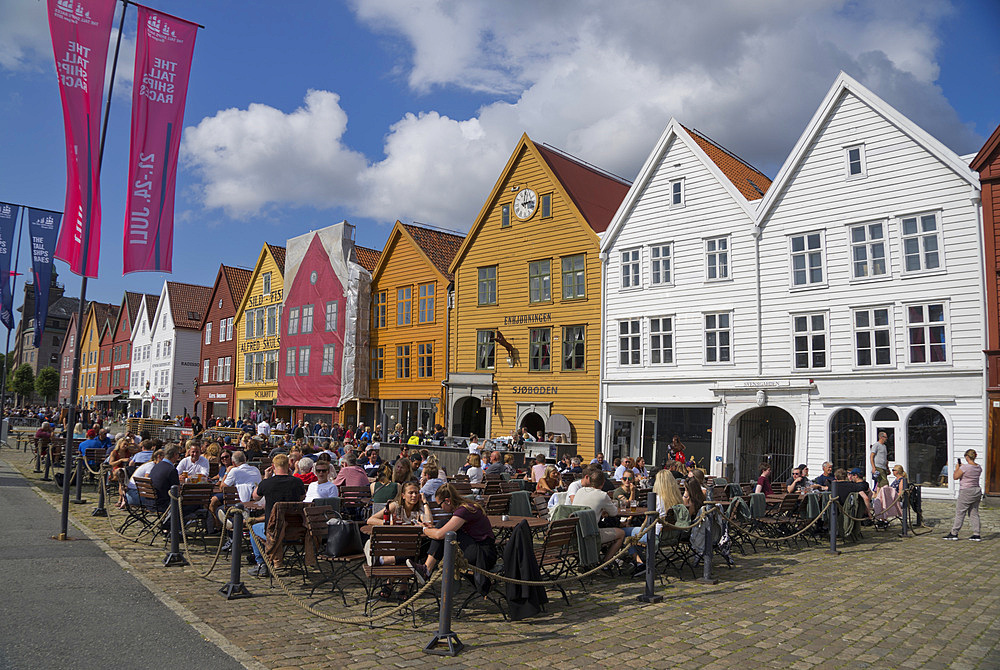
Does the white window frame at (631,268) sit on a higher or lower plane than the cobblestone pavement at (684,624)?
higher

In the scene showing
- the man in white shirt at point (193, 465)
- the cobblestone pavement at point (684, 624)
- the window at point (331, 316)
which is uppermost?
the window at point (331, 316)

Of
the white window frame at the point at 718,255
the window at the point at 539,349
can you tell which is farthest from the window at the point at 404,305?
the white window frame at the point at 718,255

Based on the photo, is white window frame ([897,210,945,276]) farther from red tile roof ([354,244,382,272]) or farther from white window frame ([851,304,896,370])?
red tile roof ([354,244,382,272])

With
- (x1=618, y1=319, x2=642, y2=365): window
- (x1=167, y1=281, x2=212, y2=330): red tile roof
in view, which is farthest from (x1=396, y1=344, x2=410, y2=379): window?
(x1=167, y1=281, x2=212, y2=330): red tile roof

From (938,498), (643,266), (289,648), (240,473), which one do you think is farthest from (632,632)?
(643,266)

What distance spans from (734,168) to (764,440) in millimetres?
10723

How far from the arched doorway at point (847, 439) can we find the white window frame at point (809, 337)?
Answer: 1.59 metres

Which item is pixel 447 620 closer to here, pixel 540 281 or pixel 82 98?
pixel 82 98

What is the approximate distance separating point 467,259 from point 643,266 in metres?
9.50

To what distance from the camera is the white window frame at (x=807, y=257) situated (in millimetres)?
22391

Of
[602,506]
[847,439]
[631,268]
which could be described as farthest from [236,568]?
[631,268]

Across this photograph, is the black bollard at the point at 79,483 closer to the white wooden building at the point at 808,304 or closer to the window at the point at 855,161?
the white wooden building at the point at 808,304

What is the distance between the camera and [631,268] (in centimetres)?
2733

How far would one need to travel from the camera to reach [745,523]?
1289 cm
